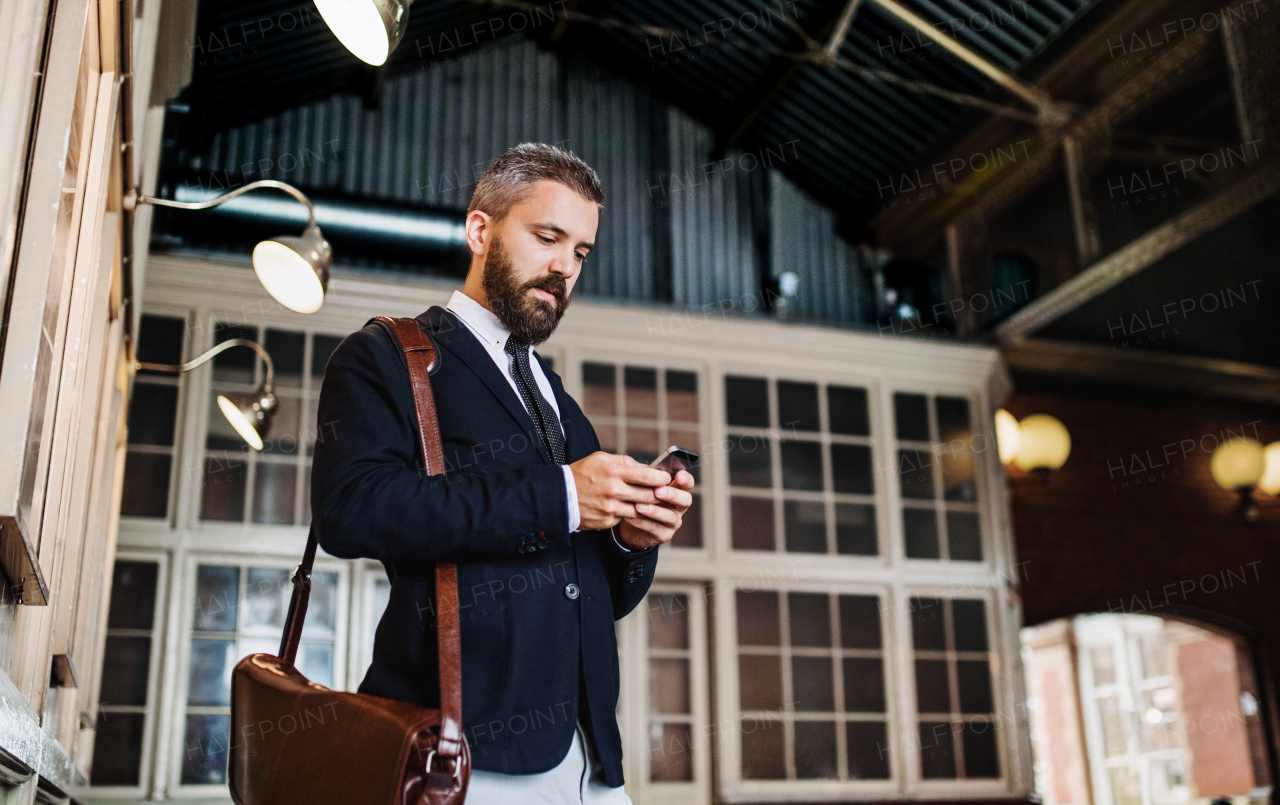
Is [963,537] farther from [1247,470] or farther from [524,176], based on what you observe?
[524,176]

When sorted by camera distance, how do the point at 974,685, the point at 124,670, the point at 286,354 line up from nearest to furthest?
the point at 124,670
the point at 286,354
the point at 974,685

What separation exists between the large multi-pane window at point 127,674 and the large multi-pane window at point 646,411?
246 centimetres

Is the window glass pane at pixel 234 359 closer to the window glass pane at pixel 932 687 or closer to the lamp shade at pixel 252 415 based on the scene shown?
the lamp shade at pixel 252 415

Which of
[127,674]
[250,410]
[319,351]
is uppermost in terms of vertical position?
[319,351]

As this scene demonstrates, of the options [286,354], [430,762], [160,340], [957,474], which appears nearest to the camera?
[430,762]

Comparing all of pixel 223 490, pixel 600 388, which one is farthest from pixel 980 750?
pixel 223 490

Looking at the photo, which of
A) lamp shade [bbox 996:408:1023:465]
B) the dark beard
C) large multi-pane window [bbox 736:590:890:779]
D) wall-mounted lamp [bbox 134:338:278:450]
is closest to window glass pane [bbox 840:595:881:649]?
large multi-pane window [bbox 736:590:890:779]

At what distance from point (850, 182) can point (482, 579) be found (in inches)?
264

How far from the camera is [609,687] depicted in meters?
1.41

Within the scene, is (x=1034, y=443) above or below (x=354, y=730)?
above

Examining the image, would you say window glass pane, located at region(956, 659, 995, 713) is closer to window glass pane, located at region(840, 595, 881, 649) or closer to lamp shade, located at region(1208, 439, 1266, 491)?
window glass pane, located at region(840, 595, 881, 649)

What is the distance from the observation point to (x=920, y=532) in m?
6.67

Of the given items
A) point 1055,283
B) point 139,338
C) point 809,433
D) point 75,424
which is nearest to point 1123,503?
point 1055,283

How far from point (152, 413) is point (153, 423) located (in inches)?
2.1
